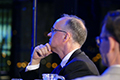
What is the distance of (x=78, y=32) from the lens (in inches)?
71.8

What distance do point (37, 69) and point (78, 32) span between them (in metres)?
0.52

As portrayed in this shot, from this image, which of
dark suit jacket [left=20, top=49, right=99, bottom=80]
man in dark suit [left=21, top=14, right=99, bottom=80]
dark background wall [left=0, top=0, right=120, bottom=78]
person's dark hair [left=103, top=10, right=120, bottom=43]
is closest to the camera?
person's dark hair [left=103, top=10, right=120, bottom=43]

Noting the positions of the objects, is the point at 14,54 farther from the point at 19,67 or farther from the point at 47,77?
the point at 47,77

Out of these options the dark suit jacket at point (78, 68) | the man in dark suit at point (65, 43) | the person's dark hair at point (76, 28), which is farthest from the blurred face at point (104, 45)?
the person's dark hair at point (76, 28)

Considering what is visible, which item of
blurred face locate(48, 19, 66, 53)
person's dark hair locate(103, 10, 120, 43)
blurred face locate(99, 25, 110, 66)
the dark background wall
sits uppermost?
person's dark hair locate(103, 10, 120, 43)

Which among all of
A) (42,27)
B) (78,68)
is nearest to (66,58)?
(78,68)

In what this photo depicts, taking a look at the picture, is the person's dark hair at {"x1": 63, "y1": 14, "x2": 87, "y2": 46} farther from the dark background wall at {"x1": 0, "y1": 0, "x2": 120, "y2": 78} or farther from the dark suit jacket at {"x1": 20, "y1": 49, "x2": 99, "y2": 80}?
the dark background wall at {"x1": 0, "y1": 0, "x2": 120, "y2": 78}

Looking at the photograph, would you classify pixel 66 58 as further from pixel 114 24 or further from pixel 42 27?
pixel 42 27

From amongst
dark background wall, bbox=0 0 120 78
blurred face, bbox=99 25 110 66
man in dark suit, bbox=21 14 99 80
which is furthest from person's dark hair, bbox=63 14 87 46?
dark background wall, bbox=0 0 120 78

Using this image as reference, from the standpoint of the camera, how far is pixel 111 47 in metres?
0.93

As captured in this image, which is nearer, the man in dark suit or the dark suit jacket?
the dark suit jacket

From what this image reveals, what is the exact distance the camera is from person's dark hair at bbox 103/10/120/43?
902 millimetres

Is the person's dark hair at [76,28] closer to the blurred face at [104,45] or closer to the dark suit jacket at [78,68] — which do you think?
the dark suit jacket at [78,68]

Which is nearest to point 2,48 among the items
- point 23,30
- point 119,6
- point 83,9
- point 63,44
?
point 23,30
